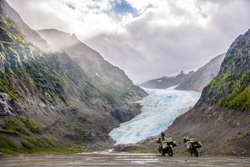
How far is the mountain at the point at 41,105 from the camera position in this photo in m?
77.9

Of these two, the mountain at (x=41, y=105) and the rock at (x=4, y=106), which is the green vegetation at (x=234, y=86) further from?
the rock at (x=4, y=106)

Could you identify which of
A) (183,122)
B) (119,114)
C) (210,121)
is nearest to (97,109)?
(119,114)

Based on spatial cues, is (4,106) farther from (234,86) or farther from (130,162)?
(130,162)

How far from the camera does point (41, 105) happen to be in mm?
107750

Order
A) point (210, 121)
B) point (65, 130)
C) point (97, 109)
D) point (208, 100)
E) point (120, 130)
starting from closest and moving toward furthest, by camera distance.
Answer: point (210, 121) → point (208, 100) → point (65, 130) → point (120, 130) → point (97, 109)

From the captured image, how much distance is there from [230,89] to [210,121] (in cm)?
1068

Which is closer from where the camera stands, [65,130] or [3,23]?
[65,130]

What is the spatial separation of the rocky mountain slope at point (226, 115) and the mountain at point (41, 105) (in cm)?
3251

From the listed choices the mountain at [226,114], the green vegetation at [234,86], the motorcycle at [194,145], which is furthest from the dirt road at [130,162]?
the green vegetation at [234,86]

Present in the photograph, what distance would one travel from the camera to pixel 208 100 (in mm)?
72312

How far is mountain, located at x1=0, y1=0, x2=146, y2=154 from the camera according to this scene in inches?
3068

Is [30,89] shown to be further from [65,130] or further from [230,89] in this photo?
[230,89]

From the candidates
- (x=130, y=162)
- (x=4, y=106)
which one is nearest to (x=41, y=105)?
(x=4, y=106)

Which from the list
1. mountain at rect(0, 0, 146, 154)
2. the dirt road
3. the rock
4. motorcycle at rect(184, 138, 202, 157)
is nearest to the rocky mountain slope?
motorcycle at rect(184, 138, 202, 157)
